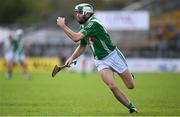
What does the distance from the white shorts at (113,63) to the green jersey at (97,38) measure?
96mm

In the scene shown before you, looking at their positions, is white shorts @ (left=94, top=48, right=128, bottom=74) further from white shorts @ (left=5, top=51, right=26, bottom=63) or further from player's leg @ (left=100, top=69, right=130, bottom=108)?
white shorts @ (left=5, top=51, right=26, bottom=63)

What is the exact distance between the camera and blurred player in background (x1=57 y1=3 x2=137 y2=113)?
1530 centimetres

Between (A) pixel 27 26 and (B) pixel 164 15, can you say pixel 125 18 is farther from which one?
(A) pixel 27 26

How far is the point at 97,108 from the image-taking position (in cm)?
1697

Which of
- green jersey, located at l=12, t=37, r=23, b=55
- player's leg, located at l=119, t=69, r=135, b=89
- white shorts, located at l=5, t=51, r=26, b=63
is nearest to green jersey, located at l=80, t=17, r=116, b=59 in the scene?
player's leg, located at l=119, t=69, r=135, b=89

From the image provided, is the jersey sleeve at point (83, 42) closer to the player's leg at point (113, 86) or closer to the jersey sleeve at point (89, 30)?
the jersey sleeve at point (89, 30)

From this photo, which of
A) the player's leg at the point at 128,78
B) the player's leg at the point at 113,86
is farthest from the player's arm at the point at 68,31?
the player's leg at the point at 128,78

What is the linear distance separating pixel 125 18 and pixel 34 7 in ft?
112

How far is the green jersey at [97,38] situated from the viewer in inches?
603

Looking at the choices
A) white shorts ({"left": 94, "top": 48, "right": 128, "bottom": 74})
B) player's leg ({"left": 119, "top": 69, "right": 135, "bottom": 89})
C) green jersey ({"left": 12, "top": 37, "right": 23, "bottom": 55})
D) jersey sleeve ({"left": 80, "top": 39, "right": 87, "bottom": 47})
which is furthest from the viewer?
green jersey ({"left": 12, "top": 37, "right": 23, "bottom": 55})

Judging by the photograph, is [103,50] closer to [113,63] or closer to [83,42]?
[113,63]

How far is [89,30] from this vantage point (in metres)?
15.3

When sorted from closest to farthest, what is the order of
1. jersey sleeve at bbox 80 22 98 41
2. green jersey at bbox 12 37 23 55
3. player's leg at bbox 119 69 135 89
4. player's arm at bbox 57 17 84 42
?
player's arm at bbox 57 17 84 42
jersey sleeve at bbox 80 22 98 41
player's leg at bbox 119 69 135 89
green jersey at bbox 12 37 23 55

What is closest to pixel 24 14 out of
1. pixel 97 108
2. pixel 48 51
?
pixel 48 51
